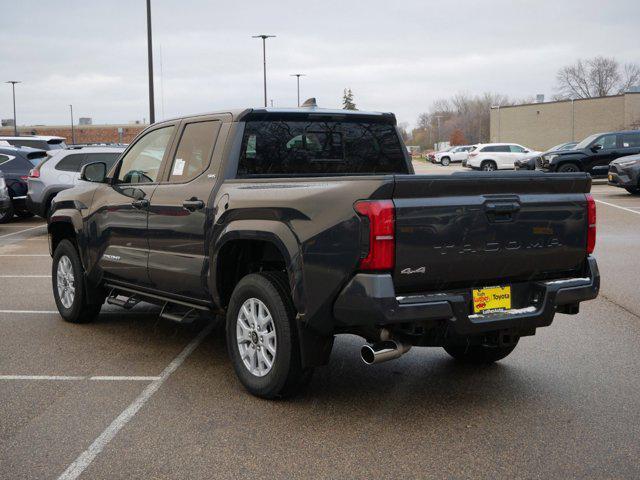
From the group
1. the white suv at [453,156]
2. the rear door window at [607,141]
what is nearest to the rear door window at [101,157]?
the rear door window at [607,141]

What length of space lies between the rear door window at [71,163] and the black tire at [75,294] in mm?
9390

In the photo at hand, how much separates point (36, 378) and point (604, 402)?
3.94 metres

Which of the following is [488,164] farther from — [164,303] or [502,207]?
[502,207]

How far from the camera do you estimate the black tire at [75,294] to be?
759 centimetres

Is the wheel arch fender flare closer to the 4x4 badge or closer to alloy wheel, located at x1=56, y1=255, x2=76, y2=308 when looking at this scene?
the 4x4 badge

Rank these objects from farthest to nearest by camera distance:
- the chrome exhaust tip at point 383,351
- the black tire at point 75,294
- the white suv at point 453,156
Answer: the white suv at point 453,156 < the black tire at point 75,294 < the chrome exhaust tip at point 383,351

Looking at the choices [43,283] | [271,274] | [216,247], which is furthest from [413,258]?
[43,283]

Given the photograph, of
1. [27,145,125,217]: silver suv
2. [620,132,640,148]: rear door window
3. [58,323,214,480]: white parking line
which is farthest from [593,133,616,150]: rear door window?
[58,323,214,480]: white parking line

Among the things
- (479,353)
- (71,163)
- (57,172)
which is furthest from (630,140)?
(479,353)

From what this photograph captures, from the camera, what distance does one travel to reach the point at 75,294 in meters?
7.66

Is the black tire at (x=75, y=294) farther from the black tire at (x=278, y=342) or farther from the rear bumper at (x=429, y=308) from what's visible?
the rear bumper at (x=429, y=308)

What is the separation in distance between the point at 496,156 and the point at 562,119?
32385 millimetres

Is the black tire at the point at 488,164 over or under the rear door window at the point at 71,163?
under

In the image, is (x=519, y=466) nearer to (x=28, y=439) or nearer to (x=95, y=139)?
(x=28, y=439)
